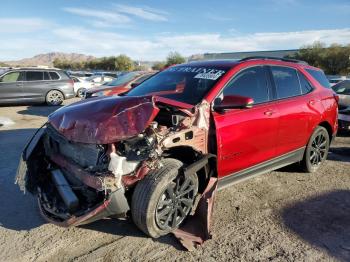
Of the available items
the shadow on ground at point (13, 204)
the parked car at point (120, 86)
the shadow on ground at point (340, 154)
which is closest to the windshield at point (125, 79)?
the parked car at point (120, 86)

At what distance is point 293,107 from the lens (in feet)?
17.1

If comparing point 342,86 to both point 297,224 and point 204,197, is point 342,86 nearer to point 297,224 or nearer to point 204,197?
point 297,224

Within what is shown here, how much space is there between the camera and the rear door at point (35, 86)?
14.7 meters

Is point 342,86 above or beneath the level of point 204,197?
above

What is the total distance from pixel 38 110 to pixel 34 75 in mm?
2034

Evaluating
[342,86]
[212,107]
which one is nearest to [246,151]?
[212,107]

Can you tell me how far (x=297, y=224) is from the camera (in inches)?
166

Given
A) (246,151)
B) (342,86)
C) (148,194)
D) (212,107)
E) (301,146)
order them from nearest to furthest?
1. (148,194)
2. (212,107)
3. (246,151)
4. (301,146)
5. (342,86)

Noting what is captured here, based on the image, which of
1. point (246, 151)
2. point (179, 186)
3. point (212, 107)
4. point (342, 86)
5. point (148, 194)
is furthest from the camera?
point (342, 86)

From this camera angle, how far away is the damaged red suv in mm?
3521

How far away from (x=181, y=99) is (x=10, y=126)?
7401 mm

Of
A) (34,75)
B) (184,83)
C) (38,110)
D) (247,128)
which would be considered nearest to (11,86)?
(34,75)

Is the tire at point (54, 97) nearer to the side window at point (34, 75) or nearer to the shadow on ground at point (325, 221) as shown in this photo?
the side window at point (34, 75)

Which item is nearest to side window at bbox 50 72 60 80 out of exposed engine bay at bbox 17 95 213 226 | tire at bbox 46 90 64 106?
tire at bbox 46 90 64 106
